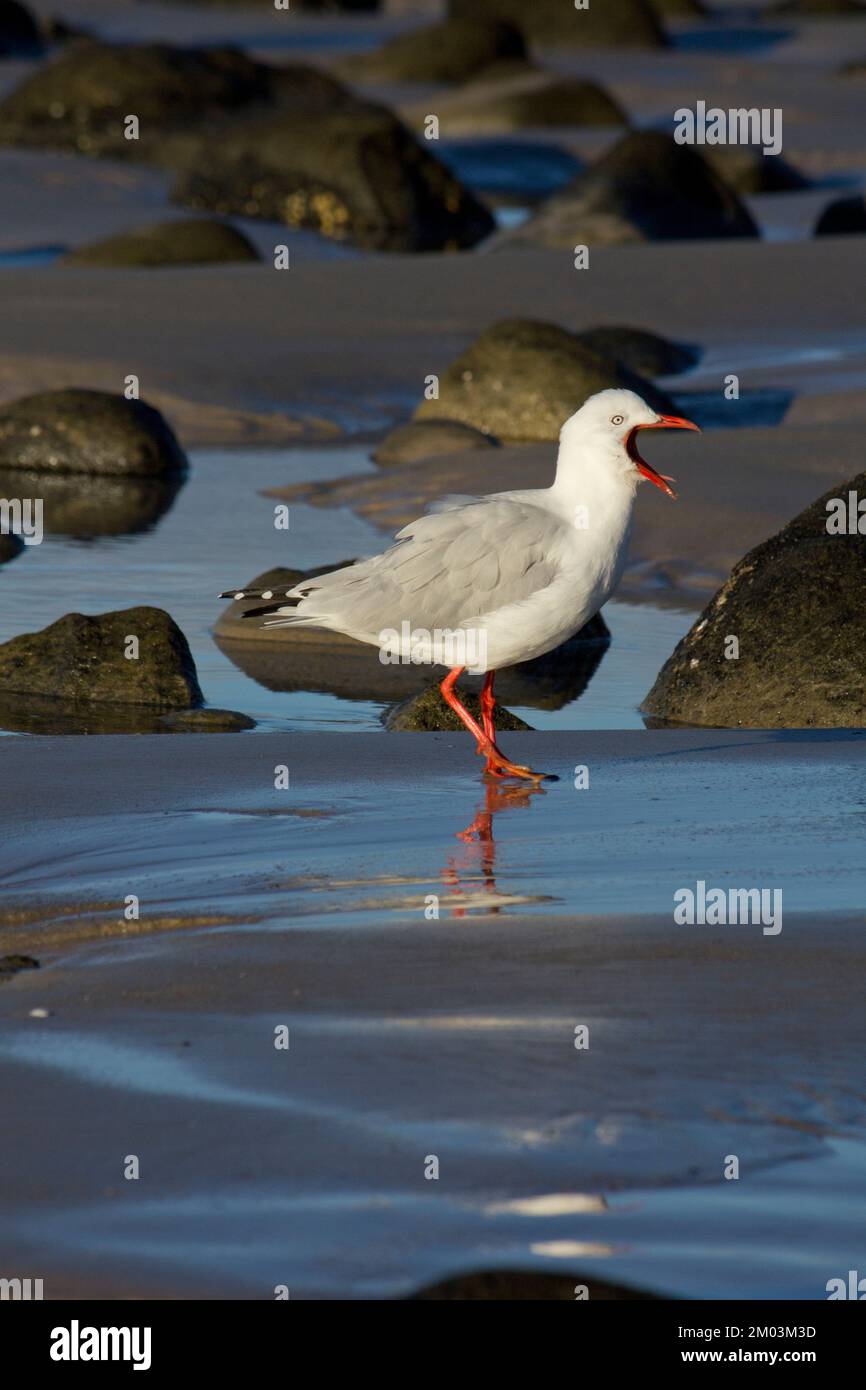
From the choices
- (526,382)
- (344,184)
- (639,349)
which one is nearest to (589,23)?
(344,184)

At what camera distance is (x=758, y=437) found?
11.8 meters

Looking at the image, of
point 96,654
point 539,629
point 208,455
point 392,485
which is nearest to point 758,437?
point 392,485

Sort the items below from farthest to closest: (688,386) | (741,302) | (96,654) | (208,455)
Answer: (741,302), (688,386), (208,455), (96,654)

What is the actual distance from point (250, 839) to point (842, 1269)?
8.74ft

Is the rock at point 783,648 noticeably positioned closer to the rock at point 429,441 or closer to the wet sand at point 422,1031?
the wet sand at point 422,1031

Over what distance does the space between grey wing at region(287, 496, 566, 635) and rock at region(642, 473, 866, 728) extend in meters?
1.38

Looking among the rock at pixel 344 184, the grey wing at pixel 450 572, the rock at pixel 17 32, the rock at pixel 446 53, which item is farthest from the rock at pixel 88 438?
the rock at pixel 17 32

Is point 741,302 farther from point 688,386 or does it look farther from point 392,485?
point 392,485

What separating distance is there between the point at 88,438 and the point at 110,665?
17.0ft

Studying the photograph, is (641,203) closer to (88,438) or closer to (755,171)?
(755,171)

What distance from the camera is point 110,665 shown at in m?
8.20

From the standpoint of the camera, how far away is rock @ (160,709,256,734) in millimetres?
7754

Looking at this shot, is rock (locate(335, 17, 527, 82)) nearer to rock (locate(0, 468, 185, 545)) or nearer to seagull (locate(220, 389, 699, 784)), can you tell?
rock (locate(0, 468, 185, 545))

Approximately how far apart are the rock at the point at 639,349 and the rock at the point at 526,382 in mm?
1456
